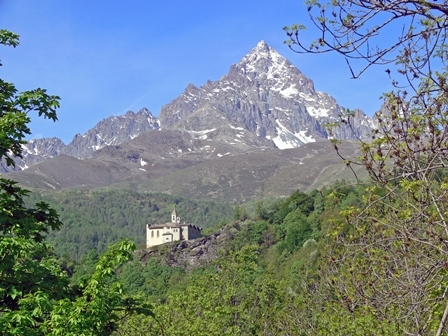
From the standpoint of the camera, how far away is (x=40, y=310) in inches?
341

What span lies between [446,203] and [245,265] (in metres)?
15.5

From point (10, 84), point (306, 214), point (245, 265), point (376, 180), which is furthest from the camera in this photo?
point (306, 214)

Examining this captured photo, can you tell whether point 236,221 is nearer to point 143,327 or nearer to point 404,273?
point 143,327

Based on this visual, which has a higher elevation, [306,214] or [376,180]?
[306,214]

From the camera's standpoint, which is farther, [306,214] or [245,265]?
[306,214]

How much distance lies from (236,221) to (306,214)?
104 ft

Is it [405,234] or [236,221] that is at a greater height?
[236,221]

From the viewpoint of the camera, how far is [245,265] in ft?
75.7

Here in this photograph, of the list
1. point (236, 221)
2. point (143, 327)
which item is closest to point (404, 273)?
point (143, 327)

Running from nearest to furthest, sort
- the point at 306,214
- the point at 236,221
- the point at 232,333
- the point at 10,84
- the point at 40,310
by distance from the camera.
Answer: the point at 40,310 < the point at 10,84 < the point at 232,333 < the point at 306,214 < the point at 236,221

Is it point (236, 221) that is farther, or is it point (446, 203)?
point (236, 221)

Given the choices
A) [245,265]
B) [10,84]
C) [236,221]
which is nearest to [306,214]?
[236,221]

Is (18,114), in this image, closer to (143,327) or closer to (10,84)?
(10,84)

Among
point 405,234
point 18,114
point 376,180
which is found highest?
point 18,114
